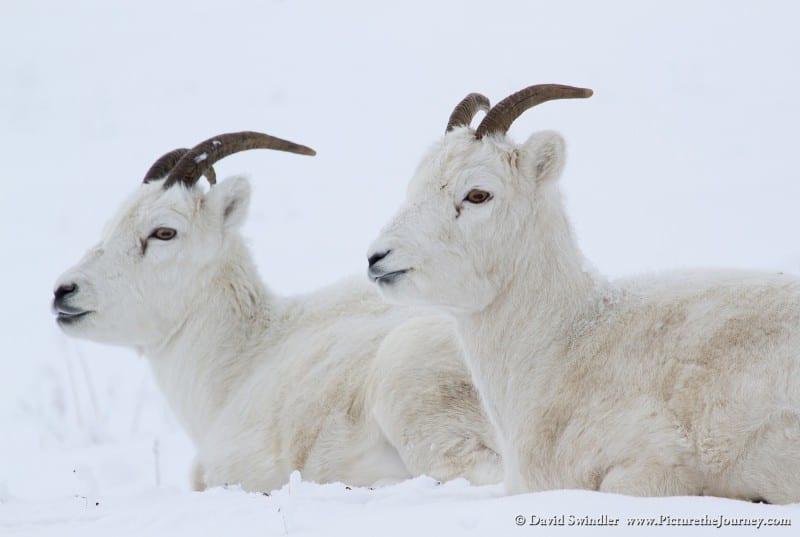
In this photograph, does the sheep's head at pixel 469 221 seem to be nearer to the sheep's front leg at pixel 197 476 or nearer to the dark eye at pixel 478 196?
the dark eye at pixel 478 196

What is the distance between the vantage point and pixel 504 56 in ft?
80.1

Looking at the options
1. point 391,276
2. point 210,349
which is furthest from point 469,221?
point 210,349

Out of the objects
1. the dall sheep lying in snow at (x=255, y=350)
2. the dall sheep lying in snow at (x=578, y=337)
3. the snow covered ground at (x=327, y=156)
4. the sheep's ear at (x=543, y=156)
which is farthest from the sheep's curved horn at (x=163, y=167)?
the sheep's ear at (x=543, y=156)

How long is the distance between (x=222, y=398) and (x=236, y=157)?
14.4 metres

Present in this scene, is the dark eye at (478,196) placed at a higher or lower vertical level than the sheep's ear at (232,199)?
higher

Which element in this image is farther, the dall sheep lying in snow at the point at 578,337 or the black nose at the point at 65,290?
the black nose at the point at 65,290

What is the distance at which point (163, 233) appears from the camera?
7.68 metres

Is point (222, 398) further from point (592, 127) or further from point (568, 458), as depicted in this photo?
point (592, 127)

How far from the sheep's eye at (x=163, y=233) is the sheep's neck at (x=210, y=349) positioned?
42 centimetres

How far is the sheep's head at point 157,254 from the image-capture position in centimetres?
752

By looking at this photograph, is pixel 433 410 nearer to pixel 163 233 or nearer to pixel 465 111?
pixel 465 111

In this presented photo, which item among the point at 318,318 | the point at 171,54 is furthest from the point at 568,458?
the point at 171,54

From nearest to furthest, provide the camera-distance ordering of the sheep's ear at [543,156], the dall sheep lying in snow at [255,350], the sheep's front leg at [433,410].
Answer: the sheep's ear at [543,156]
the sheep's front leg at [433,410]
the dall sheep lying in snow at [255,350]

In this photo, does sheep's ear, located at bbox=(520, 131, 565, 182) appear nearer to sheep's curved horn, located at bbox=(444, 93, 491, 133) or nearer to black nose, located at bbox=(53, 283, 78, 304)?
sheep's curved horn, located at bbox=(444, 93, 491, 133)
